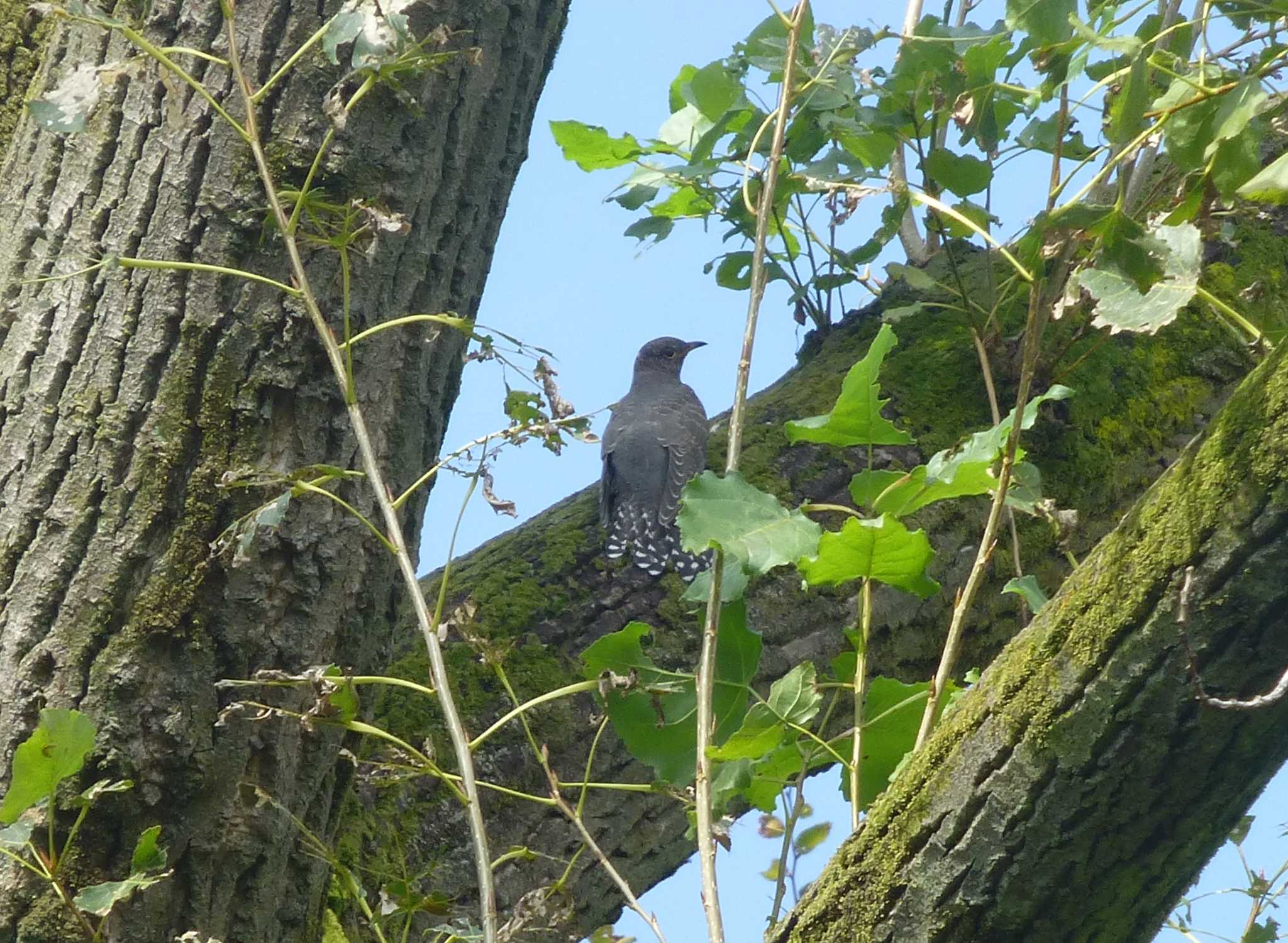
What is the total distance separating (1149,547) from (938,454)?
44 centimetres

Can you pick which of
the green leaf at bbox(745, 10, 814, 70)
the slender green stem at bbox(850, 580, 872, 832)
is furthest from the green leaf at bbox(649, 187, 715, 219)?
the slender green stem at bbox(850, 580, 872, 832)

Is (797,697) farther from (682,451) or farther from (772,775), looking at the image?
(682,451)

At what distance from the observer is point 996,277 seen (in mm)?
3639

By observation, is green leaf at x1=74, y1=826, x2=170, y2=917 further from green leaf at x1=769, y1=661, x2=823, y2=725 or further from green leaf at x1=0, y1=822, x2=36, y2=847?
green leaf at x1=769, y1=661, x2=823, y2=725

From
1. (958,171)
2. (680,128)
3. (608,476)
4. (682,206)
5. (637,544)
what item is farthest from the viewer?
(608,476)

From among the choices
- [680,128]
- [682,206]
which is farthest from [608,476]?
[680,128]

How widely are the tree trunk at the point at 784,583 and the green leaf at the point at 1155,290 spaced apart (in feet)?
5.06

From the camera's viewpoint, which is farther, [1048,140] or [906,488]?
[1048,140]

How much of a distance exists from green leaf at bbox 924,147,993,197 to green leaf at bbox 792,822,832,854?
52.9 inches

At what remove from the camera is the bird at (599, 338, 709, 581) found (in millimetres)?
Answer: 4137

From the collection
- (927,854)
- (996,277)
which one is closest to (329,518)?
(927,854)

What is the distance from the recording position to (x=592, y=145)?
3.27 meters

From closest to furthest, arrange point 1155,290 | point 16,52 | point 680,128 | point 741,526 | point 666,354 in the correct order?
point 1155,290 < point 741,526 < point 16,52 < point 680,128 < point 666,354

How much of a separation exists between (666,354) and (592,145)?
415 cm
